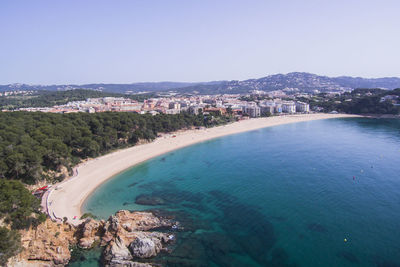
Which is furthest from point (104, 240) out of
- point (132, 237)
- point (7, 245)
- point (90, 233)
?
point (7, 245)

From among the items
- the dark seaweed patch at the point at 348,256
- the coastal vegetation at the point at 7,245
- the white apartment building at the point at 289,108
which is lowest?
the dark seaweed patch at the point at 348,256

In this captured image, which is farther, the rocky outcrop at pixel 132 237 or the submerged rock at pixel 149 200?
the submerged rock at pixel 149 200

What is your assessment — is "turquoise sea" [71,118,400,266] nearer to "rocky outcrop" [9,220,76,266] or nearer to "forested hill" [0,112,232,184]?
"rocky outcrop" [9,220,76,266]

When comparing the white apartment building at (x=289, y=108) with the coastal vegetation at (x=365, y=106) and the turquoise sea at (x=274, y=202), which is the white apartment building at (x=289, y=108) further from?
the turquoise sea at (x=274, y=202)

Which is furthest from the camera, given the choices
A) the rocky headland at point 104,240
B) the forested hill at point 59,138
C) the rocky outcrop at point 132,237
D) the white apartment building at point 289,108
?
the white apartment building at point 289,108

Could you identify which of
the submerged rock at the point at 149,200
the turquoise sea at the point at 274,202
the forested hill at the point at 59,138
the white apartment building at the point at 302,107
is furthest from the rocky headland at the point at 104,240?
the white apartment building at the point at 302,107

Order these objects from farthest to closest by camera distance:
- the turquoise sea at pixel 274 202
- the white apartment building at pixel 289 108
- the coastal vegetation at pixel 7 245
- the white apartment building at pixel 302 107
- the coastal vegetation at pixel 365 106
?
the white apartment building at pixel 302 107 → the white apartment building at pixel 289 108 → the coastal vegetation at pixel 365 106 → the turquoise sea at pixel 274 202 → the coastal vegetation at pixel 7 245
